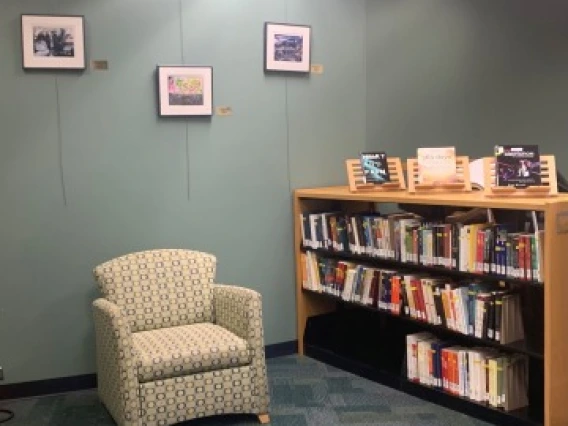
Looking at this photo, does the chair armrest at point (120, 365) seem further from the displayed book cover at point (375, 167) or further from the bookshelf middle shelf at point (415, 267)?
the displayed book cover at point (375, 167)

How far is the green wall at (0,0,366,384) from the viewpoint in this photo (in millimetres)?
4070

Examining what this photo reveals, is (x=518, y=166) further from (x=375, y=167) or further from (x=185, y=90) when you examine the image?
(x=185, y=90)

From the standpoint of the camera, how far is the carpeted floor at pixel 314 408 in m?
3.67

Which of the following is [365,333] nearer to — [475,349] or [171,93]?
[475,349]

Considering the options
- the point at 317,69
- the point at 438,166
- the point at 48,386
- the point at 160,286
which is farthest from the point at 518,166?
the point at 48,386

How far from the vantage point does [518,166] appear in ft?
11.5

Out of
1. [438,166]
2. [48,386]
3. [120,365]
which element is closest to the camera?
[120,365]

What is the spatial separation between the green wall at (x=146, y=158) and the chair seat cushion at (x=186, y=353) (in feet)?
2.68

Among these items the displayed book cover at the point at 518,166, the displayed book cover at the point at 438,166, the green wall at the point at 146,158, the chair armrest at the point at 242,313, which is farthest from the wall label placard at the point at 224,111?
the displayed book cover at the point at 518,166

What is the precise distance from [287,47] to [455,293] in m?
2.13

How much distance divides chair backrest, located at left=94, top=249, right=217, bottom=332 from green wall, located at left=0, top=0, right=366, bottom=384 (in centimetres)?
37

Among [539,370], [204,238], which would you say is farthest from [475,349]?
[204,238]

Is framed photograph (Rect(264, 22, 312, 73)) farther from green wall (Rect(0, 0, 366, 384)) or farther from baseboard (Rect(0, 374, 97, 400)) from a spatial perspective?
baseboard (Rect(0, 374, 97, 400))

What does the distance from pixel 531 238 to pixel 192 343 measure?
177 centimetres
